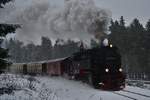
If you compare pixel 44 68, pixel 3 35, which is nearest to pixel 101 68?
pixel 3 35

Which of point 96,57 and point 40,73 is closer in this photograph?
point 96,57

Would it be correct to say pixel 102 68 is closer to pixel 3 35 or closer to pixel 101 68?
pixel 101 68

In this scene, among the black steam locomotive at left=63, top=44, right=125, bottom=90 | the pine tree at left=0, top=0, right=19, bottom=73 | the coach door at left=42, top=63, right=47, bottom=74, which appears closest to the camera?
the pine tree at left=0, top=0, right=19, bottom=73

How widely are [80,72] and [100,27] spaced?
18.0ft

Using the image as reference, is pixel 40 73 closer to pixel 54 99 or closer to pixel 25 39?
pixel 25 39

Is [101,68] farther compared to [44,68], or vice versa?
[44,68]

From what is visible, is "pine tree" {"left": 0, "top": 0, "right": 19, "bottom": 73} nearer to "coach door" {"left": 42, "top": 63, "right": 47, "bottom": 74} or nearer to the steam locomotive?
the steam locomotive

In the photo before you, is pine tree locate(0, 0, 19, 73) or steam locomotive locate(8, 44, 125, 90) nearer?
pine tree locate(0, 0, 19, 73)

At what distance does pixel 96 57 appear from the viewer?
23.7 metres

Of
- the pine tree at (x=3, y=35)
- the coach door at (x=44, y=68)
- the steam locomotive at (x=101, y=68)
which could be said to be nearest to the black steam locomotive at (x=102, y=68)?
the steam locomotive at (x=101, y=68)

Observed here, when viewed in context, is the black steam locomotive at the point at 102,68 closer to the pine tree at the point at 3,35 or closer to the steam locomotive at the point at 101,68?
the steam locomotive at the point at 101,68

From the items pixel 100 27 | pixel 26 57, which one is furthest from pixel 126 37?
pixel 26 57

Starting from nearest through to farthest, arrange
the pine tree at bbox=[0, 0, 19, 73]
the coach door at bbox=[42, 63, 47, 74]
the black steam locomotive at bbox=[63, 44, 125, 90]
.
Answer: the pine tree at bbox=[0, 0, 19, 73], the black steam locomotive at bbox=[63, 44, 125, 90], the coach door at bbox=[42, 63, 47, 74]

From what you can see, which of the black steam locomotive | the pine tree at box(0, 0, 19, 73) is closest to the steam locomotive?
the black steam locomotive
